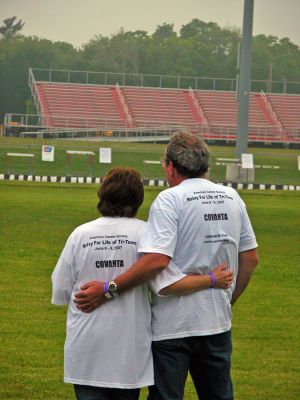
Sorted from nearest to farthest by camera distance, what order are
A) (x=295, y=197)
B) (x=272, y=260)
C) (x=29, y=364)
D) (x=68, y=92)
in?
(x=29, y=364), (x=272, y=260), (x=295, y=197), (x=68, y=92)

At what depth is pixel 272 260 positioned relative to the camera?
17.5 metres

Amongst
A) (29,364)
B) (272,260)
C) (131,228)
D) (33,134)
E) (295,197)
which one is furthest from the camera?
(33,134)

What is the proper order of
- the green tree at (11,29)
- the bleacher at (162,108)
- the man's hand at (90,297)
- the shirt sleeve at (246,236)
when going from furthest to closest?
the green tree at (11,29)
the bleacher at (162,108)
the shirt sleeve at (246,236)
the man's hand at (90,297)

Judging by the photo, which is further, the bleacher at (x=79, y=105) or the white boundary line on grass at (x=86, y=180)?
the bleacher at (x=79, y=105)

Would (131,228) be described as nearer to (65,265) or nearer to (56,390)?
(65,265)

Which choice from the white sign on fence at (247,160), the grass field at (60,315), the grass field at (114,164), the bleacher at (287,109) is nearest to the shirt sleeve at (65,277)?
the grass field at (60,315)

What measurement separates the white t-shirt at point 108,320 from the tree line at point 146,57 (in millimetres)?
62538

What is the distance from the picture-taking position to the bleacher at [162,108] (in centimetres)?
6200

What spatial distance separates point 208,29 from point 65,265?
7729 cm

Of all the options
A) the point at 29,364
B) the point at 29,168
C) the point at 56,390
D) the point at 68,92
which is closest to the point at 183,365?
the point at 56,390

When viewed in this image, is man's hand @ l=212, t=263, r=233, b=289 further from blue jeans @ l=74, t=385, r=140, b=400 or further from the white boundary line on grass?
the white boundary line on grass

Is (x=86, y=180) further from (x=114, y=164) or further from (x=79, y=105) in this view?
(x=79, y=105)

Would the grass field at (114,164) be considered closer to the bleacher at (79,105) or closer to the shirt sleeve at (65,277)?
the bleacher at (79,105)

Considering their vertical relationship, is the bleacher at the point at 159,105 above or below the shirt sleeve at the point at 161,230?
below
